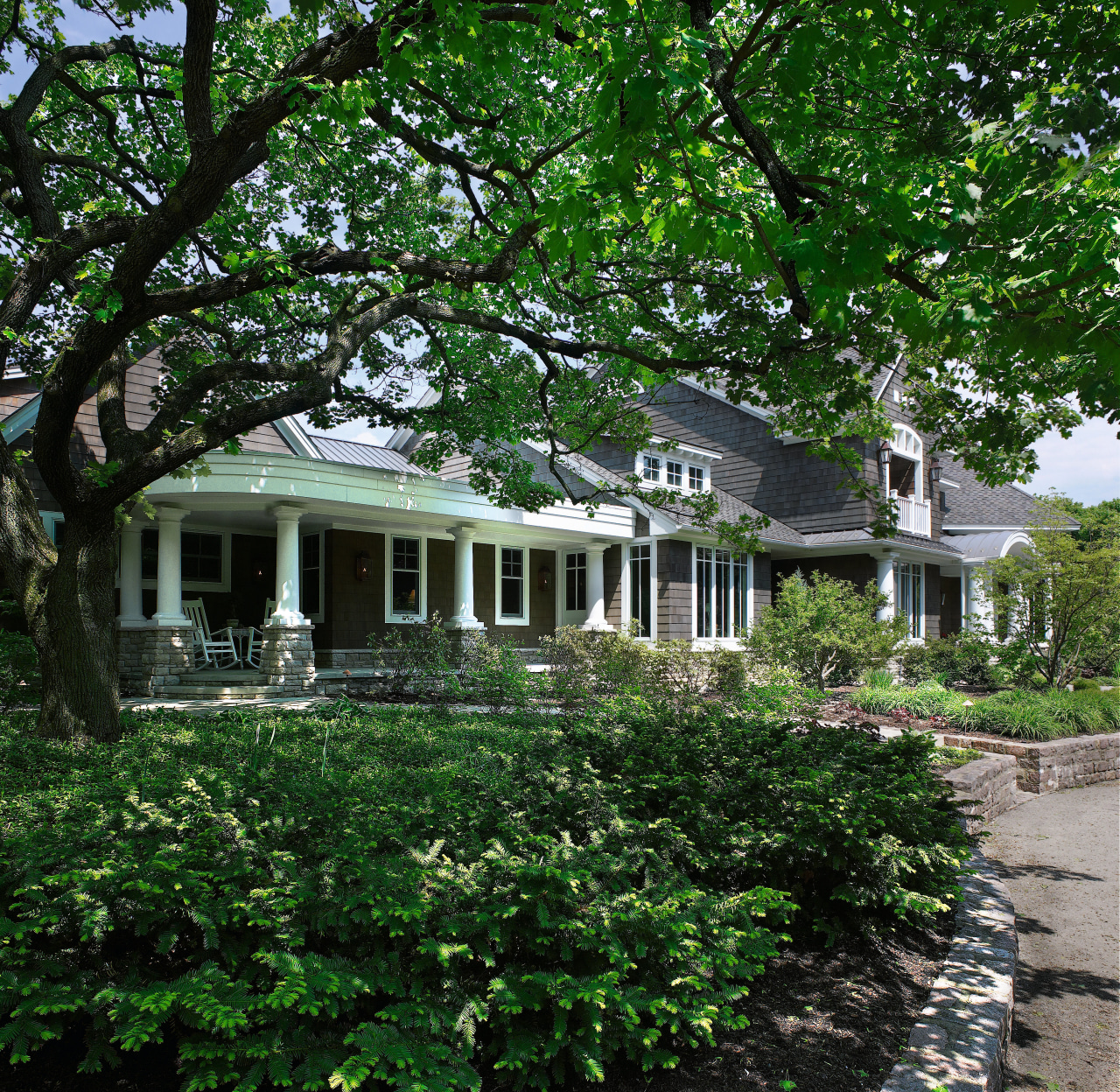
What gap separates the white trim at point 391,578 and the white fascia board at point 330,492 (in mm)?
964

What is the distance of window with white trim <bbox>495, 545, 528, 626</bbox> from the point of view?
1698cm

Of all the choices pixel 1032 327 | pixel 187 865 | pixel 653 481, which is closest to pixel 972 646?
pixel 653 481

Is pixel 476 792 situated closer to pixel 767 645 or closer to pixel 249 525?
pixel 767 645

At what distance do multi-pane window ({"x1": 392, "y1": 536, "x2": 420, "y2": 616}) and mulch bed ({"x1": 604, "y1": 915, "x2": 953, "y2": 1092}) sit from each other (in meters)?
12.4

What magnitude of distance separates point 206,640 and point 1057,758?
42.5 ft

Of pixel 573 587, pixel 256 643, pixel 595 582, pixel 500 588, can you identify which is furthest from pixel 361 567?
pixel 573 587

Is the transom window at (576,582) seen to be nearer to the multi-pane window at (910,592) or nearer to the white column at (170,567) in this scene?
the multi-pane window at (910,592)

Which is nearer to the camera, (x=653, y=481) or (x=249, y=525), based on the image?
(x=249, y=525)

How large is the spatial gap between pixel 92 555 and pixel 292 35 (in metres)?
7.27

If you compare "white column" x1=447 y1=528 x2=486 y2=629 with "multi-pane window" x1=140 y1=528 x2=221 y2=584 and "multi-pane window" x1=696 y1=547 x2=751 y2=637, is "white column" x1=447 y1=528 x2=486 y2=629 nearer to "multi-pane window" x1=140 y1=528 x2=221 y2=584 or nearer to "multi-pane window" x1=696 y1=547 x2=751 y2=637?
"multi-pane window" x1=140 y1=528 x2=221 y2=584

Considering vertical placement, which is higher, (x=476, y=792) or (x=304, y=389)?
(x=304, y=389)

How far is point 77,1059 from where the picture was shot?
251cm

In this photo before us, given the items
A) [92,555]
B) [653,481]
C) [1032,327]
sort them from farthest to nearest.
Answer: [653,481], [92,555], [1032,327]

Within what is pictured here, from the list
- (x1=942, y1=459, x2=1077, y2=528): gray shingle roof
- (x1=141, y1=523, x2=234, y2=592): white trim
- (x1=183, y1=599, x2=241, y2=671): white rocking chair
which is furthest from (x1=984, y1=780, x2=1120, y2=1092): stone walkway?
(x1=942, y1=459, x2=1077, y2=528): gray shingle roof
